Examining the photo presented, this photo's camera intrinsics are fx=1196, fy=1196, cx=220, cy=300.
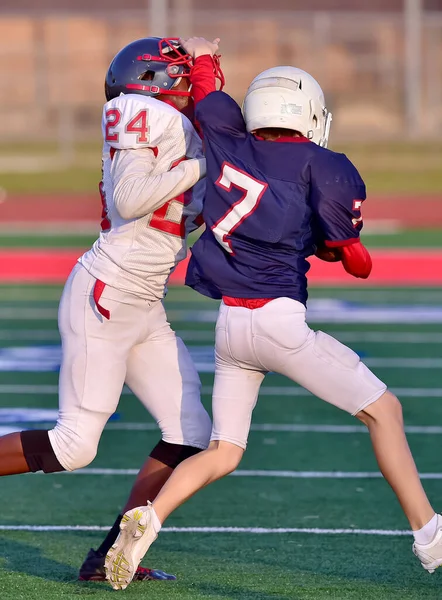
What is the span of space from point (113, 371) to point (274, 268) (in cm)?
71

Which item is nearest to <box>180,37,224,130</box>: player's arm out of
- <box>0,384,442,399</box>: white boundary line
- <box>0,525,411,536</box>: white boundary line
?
<box>0,525,411,536</box>: white boundary line

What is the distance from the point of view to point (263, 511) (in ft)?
17.8

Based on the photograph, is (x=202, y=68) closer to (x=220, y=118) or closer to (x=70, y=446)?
(x=220, y=118)

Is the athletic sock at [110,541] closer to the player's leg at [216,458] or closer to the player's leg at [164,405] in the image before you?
the player's leg at [164,405]

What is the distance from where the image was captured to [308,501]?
5555mm

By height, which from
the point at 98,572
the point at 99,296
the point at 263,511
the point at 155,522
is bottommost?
the point at 263,511

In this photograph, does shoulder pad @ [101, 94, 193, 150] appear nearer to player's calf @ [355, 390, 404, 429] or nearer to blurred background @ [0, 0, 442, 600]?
player's calf @ [355, 390, 404, 429]

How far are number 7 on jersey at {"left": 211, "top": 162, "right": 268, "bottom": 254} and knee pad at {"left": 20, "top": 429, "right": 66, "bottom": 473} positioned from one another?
0.97m

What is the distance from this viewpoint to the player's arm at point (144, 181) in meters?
4.13

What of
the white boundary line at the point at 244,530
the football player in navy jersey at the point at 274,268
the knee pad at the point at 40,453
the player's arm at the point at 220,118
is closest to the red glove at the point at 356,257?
the football player in navy jersey at the point at 274,268

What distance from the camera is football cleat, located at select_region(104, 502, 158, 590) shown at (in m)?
3.95

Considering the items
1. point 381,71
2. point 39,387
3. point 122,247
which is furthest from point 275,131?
point 381,71

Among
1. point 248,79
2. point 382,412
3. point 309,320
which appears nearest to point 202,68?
point 382,412

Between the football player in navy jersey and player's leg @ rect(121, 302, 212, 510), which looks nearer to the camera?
the football player in navy jersey
